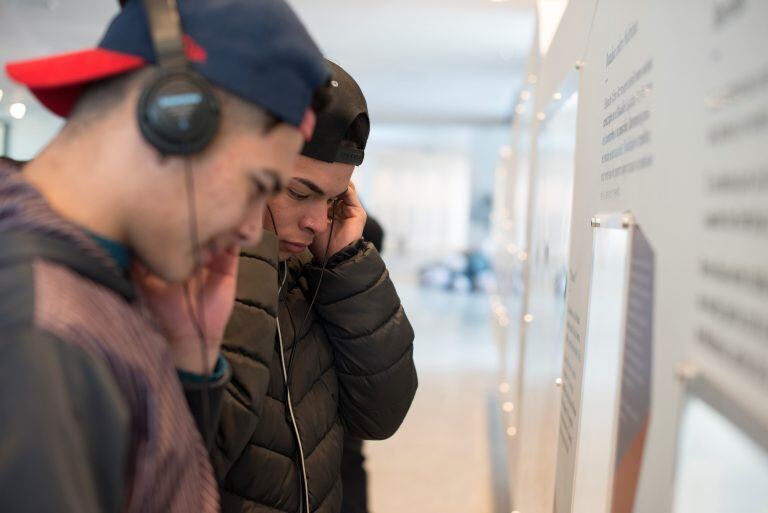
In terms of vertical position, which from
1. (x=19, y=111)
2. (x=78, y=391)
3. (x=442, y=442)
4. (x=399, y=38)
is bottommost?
(x=442, y=442)

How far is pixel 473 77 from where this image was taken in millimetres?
7844

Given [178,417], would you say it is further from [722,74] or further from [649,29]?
[649,29]

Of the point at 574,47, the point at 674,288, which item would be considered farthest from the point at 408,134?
the point at 674,288

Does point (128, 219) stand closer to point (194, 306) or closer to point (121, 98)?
point (121, 98)

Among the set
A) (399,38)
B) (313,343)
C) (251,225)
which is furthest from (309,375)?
(399,38)

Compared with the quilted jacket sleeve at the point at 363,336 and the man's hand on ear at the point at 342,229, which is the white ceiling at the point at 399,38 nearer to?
the man's hand on ear at the point at 342,229

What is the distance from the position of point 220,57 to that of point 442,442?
3690 millimetres

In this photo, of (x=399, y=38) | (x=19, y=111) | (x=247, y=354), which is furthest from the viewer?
(x=399, y=38)

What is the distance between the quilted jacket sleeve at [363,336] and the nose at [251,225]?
0.59 meters

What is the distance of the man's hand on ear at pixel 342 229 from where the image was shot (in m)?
1.39

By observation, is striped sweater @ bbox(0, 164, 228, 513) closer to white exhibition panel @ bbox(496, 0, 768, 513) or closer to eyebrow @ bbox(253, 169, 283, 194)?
eyebrow @ bbox(253, 169, 283, 194)

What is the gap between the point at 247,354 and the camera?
1053 millimetres

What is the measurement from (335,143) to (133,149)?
1.93 ft

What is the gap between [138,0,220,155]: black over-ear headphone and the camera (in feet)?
2.10
